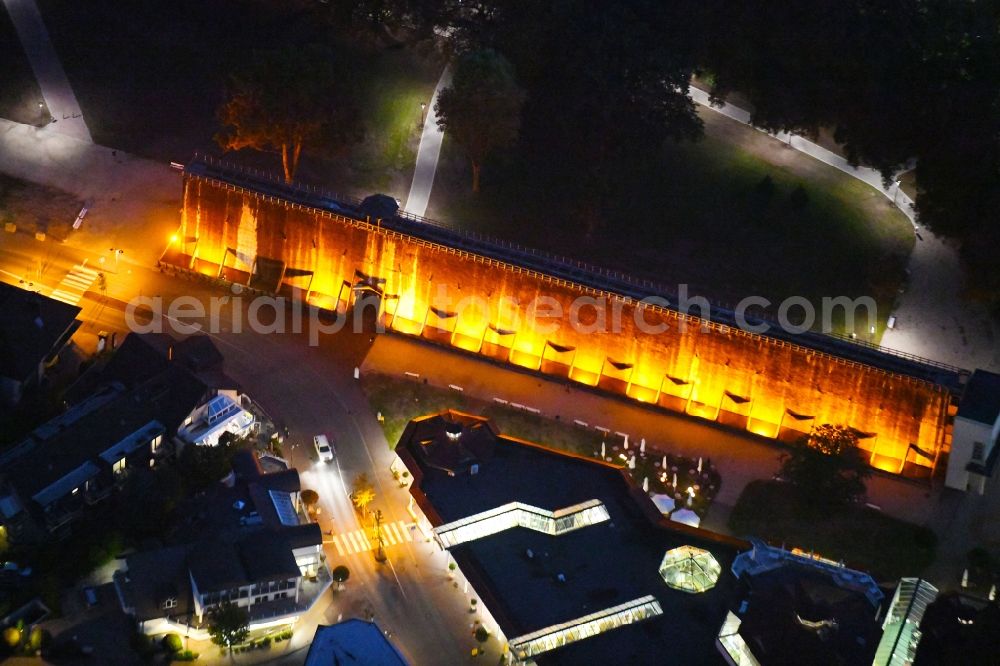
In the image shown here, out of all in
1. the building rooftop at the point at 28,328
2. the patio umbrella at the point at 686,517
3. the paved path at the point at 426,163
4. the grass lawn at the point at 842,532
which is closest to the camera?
the grass lawn at the point at 842,532

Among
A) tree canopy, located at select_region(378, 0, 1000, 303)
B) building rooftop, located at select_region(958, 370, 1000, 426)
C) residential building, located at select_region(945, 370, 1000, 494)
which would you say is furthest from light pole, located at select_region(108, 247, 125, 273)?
building rooftop, located at select_region(958, 370, 1000, 426)

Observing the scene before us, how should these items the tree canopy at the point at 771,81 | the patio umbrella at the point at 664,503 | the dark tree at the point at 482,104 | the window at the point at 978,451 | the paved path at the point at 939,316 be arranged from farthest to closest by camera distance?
the dark tree at the point at 482,104 → the tree canopy at the point at 771,81 → the paved path at the point at 939,316 → the window at the point at 978,451 → the patio umbrella at the point at 664,503

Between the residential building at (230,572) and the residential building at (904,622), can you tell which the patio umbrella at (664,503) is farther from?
the residential building at (230,572)

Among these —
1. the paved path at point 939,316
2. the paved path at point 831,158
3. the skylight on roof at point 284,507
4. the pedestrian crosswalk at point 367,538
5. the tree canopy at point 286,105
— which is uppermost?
the paved path at point 831,158

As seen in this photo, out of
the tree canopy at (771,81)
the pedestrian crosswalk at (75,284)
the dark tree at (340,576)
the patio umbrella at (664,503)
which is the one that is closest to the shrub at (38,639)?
the dark tree at (340,576)

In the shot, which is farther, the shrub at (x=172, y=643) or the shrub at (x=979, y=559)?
the shrub at (x=979, y=559)

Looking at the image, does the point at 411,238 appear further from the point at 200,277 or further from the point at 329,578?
the point at 329,578

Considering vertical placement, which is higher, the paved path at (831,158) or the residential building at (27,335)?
the paved path at (831,158)
